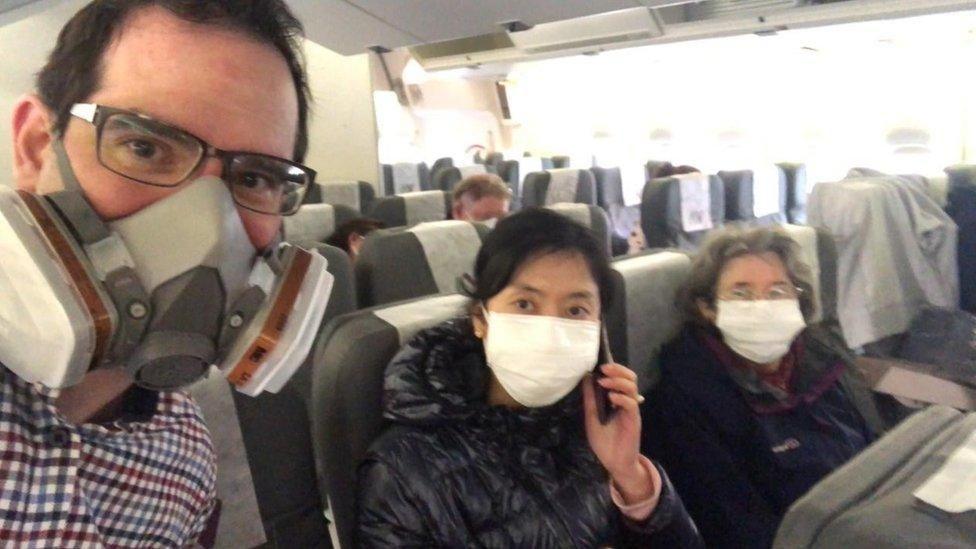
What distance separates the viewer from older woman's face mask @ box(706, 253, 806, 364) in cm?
199

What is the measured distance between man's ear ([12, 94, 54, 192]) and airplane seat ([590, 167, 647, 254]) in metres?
6.07

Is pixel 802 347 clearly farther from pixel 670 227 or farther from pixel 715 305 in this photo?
pixel 670 227

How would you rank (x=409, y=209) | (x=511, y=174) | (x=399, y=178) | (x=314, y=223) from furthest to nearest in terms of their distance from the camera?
(x=511, y=174), (x=399, y=178), (x=409, y=209), (x=314, y=223)

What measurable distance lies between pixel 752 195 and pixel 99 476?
590cm

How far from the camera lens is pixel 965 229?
3.96 meters

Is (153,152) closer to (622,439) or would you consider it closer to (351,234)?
(622,439)

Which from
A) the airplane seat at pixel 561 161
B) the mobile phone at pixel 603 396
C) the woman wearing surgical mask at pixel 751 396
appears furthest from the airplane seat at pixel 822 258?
the airplane seat at pixel 561 161

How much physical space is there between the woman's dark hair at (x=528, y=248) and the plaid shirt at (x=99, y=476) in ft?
2.31

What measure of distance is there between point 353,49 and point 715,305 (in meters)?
3.74

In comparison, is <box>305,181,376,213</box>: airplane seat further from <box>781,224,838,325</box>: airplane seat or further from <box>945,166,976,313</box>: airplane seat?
<box>945,166,976,313</box>: airplane seat

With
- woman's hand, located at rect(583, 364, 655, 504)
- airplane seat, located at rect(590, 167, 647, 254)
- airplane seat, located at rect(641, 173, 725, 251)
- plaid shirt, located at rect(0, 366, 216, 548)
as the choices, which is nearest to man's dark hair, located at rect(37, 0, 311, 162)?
plaid shirt, located at rect(0, 366, 216, 548)

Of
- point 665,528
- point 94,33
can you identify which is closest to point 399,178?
point 665,528

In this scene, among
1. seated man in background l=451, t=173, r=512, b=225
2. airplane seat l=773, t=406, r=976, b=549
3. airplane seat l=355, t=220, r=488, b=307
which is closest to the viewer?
airplane seat l=773, t=406, r=976, b=549

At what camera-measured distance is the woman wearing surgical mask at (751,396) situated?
1817mm
